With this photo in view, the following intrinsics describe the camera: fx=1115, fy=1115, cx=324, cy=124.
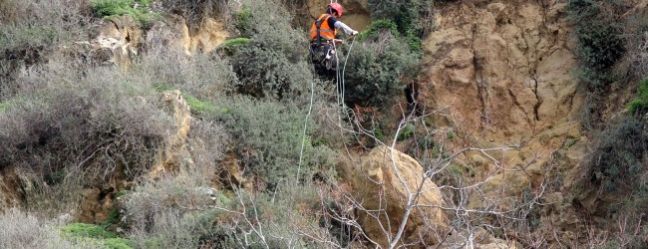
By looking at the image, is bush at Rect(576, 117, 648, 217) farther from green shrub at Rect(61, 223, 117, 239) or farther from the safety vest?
green shrub at Rect(61, 223, 117, 239)

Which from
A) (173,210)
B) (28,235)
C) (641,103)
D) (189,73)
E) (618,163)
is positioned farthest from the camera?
(189,73)

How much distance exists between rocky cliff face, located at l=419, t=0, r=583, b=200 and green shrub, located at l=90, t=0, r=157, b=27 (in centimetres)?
427

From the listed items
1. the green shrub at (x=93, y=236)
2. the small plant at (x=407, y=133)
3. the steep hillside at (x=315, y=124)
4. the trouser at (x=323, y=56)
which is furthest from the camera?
the trouser at (x=323, y=56)

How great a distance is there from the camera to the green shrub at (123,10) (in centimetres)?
1670

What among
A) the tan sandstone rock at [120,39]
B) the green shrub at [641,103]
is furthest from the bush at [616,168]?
the tan sandstone rock at [120,39]

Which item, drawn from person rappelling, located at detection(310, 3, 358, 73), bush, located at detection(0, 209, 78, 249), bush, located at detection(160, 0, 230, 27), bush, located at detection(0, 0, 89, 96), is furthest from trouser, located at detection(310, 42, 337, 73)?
bush, located at detection(0, 209, 78, 249)

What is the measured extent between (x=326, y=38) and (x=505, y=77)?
2.74 metres

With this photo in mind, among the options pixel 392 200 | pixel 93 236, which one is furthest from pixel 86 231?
pixel 392 200

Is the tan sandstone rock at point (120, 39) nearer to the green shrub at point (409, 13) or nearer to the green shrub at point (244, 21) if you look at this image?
the green shrub at point (244, 21)

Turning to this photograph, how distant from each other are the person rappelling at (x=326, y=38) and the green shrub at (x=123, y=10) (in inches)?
98.3

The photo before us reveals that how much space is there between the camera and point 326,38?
648 inches

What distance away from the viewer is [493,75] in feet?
54.7

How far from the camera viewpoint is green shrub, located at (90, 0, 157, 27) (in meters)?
16.7

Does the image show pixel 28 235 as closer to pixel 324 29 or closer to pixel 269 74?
pixel 269 74
